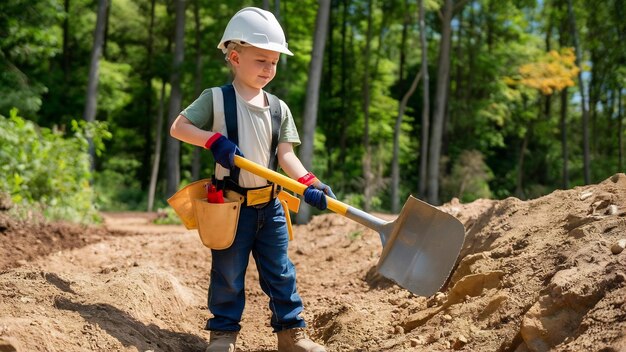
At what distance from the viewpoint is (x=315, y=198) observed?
3.85 meters

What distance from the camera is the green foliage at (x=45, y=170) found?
8883 millimetres

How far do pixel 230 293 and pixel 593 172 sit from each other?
26.0m

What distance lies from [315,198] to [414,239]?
1.90 ft

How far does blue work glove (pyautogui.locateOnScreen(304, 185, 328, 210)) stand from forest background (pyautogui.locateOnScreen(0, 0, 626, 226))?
15.7 m

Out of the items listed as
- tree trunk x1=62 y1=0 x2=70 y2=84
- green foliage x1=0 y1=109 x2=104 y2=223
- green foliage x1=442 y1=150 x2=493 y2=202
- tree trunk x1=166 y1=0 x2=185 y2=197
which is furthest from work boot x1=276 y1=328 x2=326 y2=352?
tree trunk x1=62 y1=0 x2=70 y2=84

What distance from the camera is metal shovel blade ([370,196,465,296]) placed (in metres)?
3.88

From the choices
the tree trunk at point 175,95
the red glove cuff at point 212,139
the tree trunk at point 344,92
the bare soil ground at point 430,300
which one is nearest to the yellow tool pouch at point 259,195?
the red glove cuff at point 212,139

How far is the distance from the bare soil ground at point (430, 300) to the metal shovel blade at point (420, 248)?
0.29m

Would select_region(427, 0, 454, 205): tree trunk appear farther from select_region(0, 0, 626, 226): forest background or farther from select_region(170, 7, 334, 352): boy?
select_region(170, 7, 334, 352): boy

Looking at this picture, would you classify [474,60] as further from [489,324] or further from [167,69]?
[489,324]

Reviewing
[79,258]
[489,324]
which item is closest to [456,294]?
[489,324]

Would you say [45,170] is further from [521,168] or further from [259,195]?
[521,168]

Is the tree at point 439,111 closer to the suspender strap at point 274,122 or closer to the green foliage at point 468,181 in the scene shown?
the green foliage at point 468,181

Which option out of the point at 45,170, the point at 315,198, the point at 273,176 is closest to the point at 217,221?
the point at 273,176
